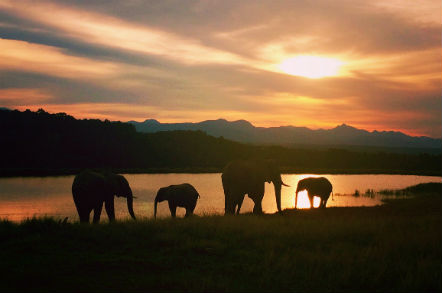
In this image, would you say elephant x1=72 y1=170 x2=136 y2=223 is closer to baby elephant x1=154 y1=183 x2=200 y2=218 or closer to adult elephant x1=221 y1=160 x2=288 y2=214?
baby elephant x1=154 y1=183 x2=200 y2=218

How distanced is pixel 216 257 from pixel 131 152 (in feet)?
333

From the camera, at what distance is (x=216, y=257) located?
31.9ft

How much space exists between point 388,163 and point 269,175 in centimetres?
10120

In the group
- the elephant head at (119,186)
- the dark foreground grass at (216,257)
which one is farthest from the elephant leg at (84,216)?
the dark foreground grass at (216,257)

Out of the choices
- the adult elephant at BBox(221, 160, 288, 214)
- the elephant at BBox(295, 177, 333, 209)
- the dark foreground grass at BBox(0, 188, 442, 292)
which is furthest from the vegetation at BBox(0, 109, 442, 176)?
the dark foreground grass at BBox(0, 188, 442, 292)

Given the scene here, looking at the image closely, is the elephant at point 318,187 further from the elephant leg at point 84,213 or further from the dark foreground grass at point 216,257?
the elephant leg at point 84,213

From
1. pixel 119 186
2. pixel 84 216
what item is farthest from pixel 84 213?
pixel 119 186

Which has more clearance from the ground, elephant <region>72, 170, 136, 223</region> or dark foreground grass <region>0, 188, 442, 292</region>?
elephant <region>72, 170, 136, 223</region>

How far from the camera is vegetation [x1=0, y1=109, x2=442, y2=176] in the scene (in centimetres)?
9181

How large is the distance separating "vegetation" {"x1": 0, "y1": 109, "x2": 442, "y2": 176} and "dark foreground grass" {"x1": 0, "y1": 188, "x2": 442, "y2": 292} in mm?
78613

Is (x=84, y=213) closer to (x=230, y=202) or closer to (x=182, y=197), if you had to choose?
(x=182, y=197)

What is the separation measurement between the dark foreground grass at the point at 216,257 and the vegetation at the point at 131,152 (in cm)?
7861

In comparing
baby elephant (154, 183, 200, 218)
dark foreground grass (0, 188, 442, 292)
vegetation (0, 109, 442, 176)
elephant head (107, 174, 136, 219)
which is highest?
vegetation (0, 109, 442, 176)

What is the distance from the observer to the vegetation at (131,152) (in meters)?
91.8
